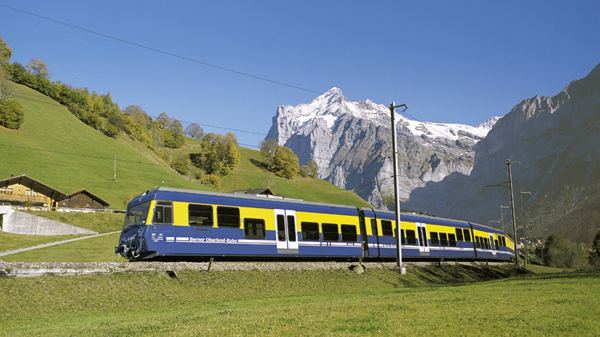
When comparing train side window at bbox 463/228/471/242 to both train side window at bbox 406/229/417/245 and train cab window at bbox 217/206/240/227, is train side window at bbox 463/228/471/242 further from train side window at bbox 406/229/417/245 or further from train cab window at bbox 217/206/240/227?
train cab window at bbox 217/206/240/227

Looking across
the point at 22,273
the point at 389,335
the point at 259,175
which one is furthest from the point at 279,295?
→ the point at 259,175

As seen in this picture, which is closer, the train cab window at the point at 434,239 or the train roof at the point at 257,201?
the train roof at the point at 257,201

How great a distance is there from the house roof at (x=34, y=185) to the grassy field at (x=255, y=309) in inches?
2237

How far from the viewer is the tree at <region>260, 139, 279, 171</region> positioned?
17719 centimetres

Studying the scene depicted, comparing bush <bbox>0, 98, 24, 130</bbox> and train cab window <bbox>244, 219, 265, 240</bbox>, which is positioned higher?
bush <bbox>0, 98, 24, 130</bbox>

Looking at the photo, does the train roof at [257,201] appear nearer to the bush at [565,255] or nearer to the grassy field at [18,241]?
the grassy field at [18,241]

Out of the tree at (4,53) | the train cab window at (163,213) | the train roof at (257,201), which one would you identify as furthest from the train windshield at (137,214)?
the tree at (4,53)

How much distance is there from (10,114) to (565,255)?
4166 inches

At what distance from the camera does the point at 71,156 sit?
98438mm

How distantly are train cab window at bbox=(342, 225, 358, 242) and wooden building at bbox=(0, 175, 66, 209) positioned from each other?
5203cm

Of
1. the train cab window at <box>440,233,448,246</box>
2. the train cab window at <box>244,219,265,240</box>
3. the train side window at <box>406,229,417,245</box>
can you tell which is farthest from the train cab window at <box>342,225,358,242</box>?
the train cab window at <box>440,233,448,246</box>

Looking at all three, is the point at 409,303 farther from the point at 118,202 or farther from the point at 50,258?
the point at 118,202

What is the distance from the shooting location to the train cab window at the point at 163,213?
2398cm

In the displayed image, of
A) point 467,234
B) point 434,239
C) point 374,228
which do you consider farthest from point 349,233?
point 467,234
